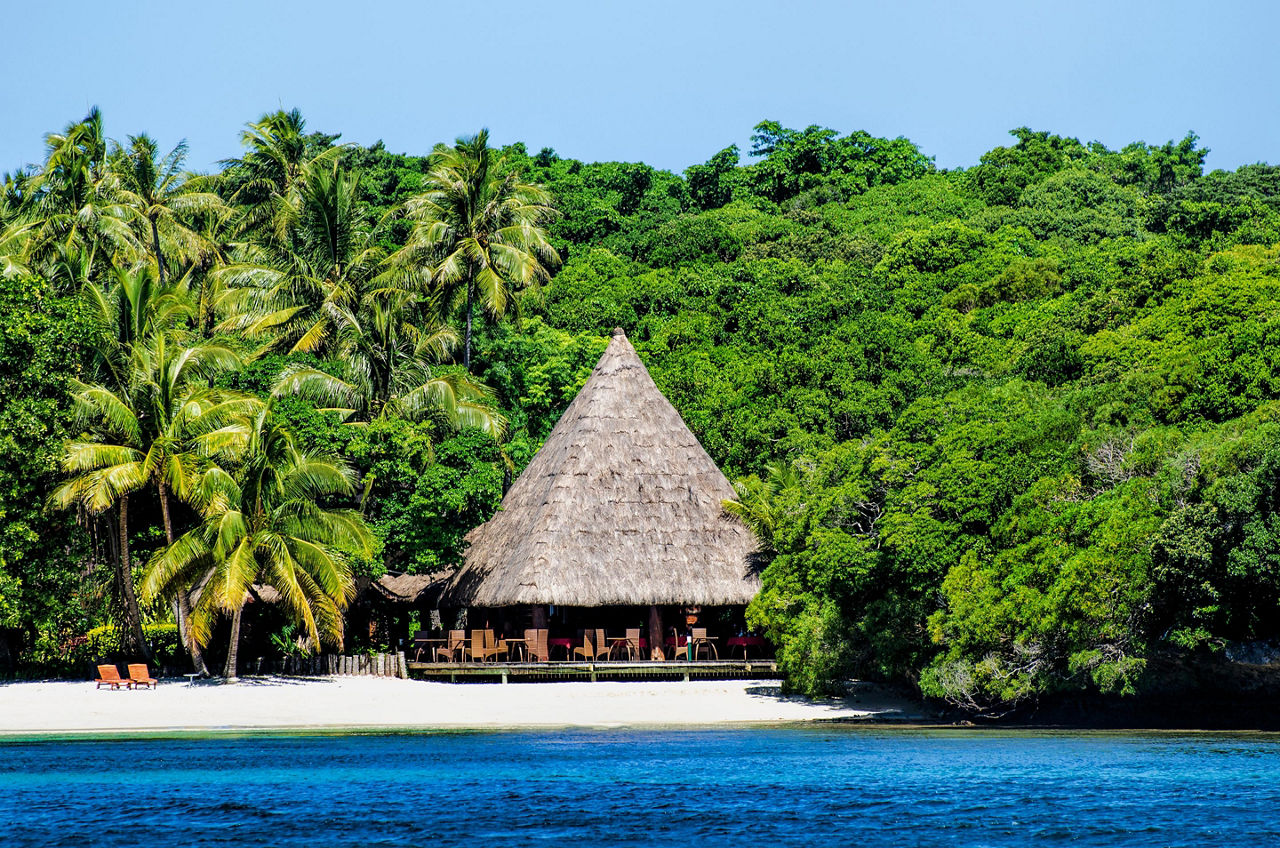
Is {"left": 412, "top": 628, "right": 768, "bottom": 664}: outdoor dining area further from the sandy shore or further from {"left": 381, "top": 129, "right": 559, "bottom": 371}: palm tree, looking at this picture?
{"left": 381, "top": 129, "right": 559, "bottom": 371}: palm tree

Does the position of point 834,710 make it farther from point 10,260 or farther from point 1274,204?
point 1274,204

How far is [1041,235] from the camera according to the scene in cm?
4034

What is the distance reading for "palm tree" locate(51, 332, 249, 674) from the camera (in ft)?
68.0

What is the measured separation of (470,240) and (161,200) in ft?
29.2

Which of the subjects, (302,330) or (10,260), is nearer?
(10,260)

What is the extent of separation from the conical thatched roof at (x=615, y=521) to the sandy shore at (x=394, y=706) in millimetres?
1966

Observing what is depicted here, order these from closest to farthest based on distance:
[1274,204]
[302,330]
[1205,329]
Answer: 1. [1205,329]
2. [302,330]
3. [1274,204]

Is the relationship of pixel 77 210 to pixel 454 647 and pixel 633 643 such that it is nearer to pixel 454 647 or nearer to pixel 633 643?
pixel 454 647

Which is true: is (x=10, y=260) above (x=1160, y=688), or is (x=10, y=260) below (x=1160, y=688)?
above

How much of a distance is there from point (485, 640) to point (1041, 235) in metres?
23.8

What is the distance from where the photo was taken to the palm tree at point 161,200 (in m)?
33.0

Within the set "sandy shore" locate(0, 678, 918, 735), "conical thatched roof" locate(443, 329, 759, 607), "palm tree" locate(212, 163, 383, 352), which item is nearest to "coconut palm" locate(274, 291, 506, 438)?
"palm tree" locate(212, 163, 383, 352)

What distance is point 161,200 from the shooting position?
110 ft

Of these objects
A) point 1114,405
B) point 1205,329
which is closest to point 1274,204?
point 1205,329
